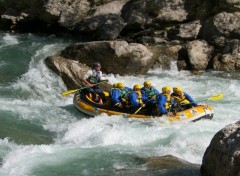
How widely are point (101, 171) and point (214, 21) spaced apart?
33.6ft

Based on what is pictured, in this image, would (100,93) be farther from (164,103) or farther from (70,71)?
(164,103)

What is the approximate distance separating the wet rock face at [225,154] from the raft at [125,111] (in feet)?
14.0

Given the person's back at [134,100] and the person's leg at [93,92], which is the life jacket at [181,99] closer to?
the person's back at [134,100]

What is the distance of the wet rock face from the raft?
14.0ft

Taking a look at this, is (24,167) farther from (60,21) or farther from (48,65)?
(60,21)

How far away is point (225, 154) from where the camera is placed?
6.10 metres

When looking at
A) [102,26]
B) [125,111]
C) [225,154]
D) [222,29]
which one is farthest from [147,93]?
[102,26]

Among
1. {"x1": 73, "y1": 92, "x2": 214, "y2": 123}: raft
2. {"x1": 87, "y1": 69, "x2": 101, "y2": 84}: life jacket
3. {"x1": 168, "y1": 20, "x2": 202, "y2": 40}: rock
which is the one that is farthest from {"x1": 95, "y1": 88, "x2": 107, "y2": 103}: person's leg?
{"x1": 168, "y1": 20, "x2": 202, "y2": 40}: rock

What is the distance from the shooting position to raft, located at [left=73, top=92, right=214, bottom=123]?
429 inches

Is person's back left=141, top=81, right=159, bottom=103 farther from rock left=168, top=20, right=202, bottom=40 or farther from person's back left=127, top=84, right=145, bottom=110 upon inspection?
rock left=168, top=20, right=202, bottom=40

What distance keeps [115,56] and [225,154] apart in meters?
8.89

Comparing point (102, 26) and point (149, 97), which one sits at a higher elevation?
point (102, 26)

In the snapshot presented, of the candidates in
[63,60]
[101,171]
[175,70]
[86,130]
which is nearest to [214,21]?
[175,70]

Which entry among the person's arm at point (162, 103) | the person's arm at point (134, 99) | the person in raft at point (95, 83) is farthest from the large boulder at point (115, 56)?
the person's arm at point (162, 103)
